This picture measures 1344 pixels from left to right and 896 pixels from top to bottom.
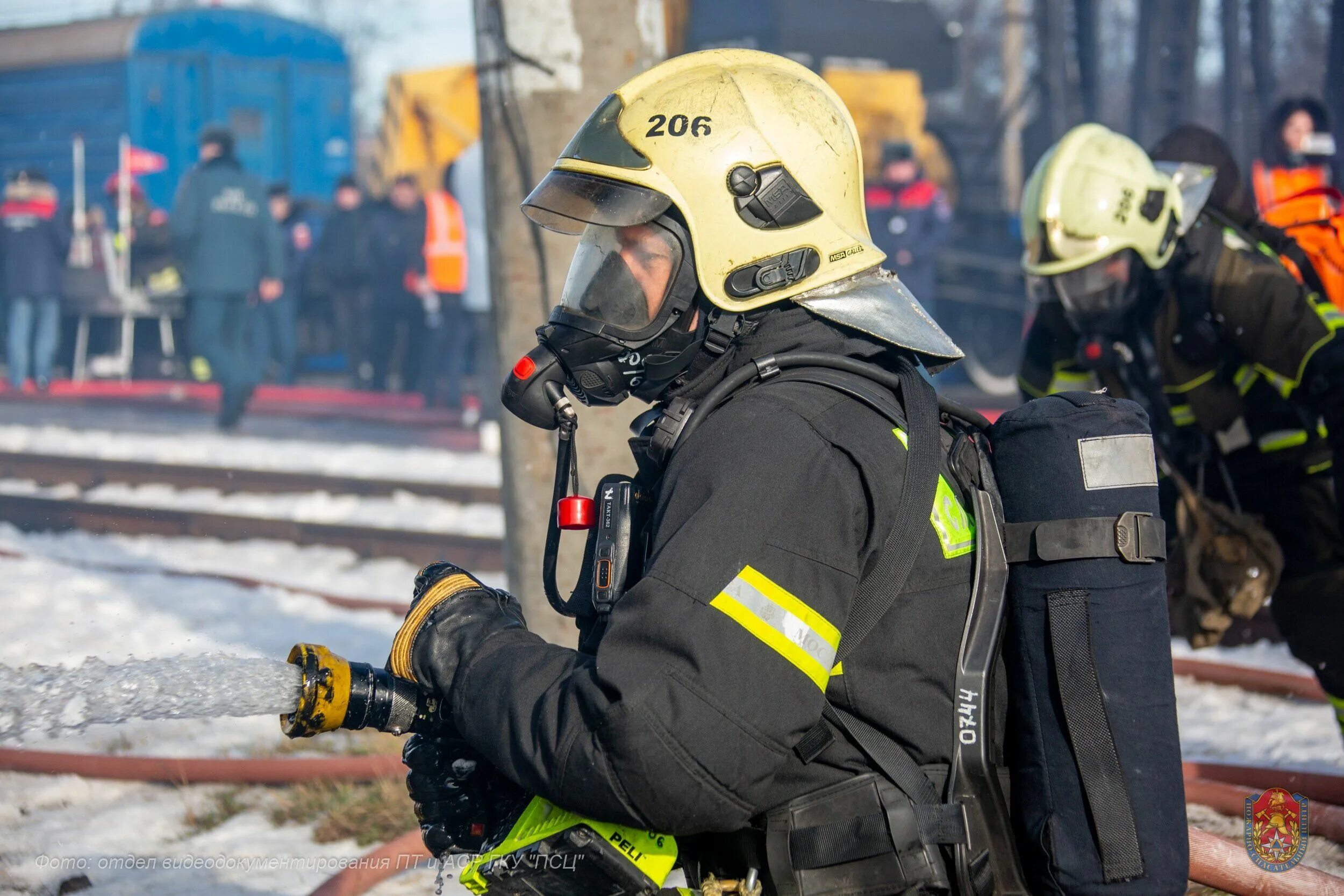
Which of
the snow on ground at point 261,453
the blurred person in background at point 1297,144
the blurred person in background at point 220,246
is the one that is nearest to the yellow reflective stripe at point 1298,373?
the blurred person in background at point 1297,144

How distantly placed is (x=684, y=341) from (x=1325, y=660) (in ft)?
8.64

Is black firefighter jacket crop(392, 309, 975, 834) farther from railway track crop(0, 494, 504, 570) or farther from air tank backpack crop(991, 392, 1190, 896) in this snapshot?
railway track crop(0, 494, 504, 570)

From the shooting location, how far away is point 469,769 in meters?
2.16

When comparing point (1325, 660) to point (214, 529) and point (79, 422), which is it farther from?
point (79, 422)

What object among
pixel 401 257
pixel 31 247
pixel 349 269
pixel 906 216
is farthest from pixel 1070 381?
pixel 31 247

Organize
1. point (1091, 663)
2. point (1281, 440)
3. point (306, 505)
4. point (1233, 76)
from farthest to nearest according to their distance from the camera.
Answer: point (1233, 76)
point (306, 505)
point (1281, 440)
point (1091, 663)

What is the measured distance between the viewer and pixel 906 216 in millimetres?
11281

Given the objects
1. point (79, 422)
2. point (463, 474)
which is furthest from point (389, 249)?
point (463, 474)

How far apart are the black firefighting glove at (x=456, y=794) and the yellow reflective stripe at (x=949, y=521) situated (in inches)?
32.5

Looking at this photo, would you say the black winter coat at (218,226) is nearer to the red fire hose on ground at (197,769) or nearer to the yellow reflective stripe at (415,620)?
the red fire hose on ground at (197,769)

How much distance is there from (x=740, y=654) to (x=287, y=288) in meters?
13.2

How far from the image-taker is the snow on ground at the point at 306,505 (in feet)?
25.9

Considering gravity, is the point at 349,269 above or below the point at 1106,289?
above

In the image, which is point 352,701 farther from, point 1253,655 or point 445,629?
point 1253,655
